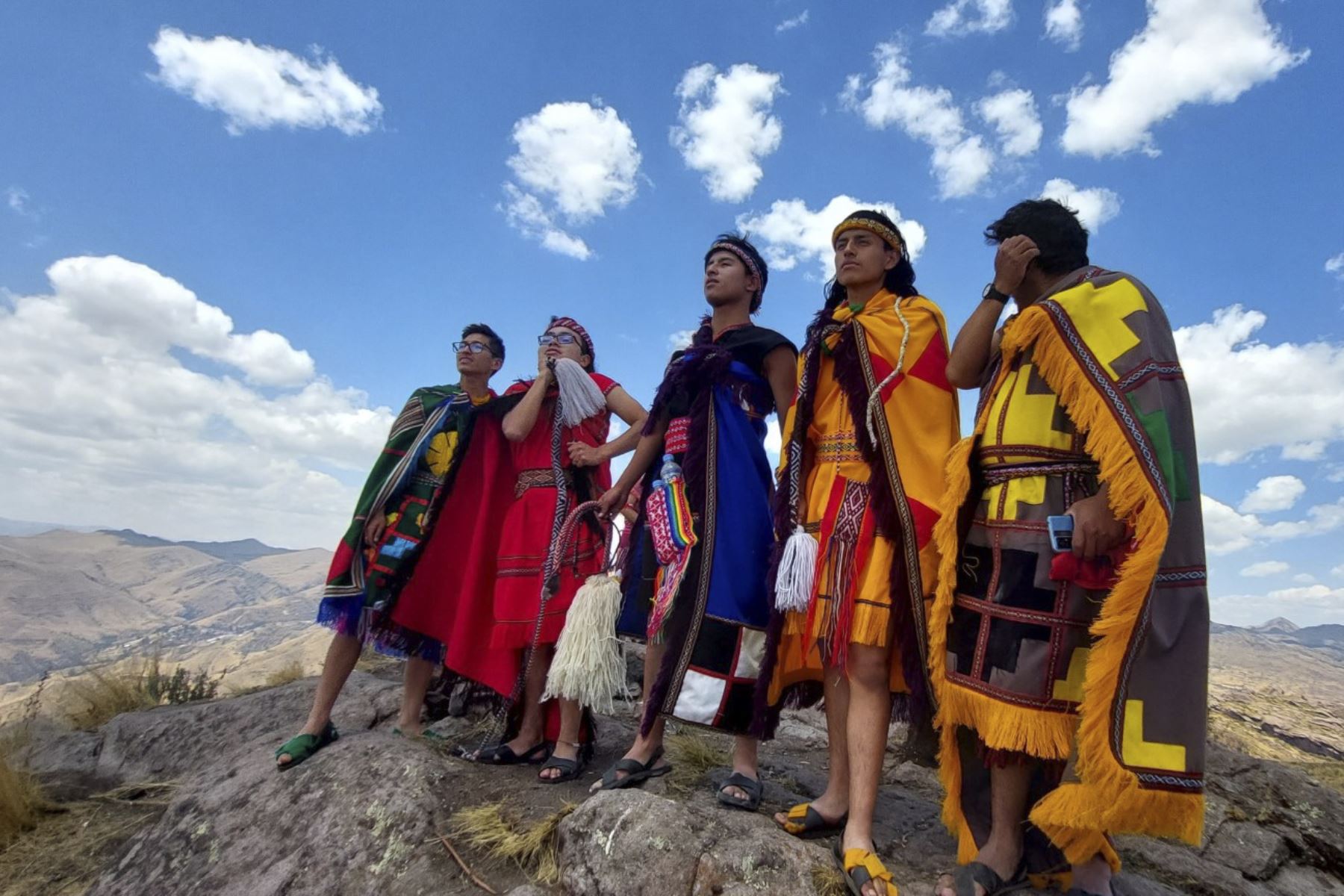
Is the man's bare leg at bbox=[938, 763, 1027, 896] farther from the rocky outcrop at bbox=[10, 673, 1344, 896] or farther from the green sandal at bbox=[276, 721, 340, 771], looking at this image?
the green sandal at bbox=[276, 721, 340, 771]

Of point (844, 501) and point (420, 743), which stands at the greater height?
point (844, 501)

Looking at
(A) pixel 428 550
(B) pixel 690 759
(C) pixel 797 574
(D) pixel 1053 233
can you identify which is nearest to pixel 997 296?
(D) pixel 1053 233

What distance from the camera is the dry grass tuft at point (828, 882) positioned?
2.12 m

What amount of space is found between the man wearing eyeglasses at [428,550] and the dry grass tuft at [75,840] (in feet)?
5.06

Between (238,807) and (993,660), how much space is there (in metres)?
3.38

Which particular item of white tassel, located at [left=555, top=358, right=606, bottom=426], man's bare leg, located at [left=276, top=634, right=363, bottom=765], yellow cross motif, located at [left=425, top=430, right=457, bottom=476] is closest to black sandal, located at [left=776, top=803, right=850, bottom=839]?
white tassel, located at [left=555, top=358, right=606, bottom=426]

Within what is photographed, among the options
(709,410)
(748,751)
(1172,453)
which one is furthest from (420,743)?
(1172,453)

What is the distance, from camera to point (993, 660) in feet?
6.99

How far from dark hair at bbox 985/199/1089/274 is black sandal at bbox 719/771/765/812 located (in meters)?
2.22

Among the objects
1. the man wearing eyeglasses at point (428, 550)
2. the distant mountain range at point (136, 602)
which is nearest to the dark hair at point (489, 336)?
the man wearing eyeglasses at point (428, 550)

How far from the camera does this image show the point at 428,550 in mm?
4137

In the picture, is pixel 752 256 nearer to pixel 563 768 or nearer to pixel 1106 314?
pixel 1106 314

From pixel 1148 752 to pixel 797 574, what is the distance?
44.4 inches

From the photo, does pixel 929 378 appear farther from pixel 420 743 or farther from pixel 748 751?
pixel 420 743
